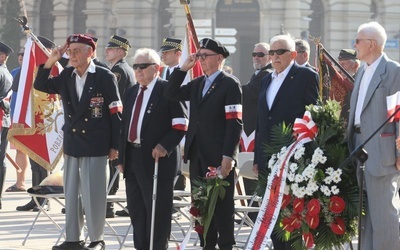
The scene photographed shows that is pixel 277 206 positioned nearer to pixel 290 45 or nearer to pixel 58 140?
pixel 290 45

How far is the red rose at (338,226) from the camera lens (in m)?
9.57

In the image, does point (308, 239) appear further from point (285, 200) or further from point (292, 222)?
point (285, 200)

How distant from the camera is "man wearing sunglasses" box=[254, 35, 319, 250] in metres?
10.8

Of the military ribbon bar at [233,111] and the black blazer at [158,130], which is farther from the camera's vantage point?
the black blazer at [158,130]

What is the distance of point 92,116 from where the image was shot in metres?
11.9

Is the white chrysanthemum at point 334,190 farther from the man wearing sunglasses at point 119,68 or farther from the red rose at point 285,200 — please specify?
the man wearing sunglasses at point 119,68

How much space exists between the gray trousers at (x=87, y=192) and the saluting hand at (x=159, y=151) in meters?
0.87

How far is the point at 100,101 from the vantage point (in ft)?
39.2

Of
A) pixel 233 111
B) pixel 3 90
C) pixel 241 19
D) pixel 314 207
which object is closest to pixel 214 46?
pixel 233 111

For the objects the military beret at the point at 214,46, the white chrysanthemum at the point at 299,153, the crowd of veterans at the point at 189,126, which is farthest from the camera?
the military beret at the point at 214,46

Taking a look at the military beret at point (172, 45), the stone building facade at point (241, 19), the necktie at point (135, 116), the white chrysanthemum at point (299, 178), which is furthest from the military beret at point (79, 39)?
the stone building facade at point (241, 19)

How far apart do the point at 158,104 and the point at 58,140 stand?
3789 mm

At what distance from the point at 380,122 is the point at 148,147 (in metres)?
2.54

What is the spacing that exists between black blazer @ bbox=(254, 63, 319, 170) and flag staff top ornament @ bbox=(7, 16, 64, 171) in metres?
4.61
